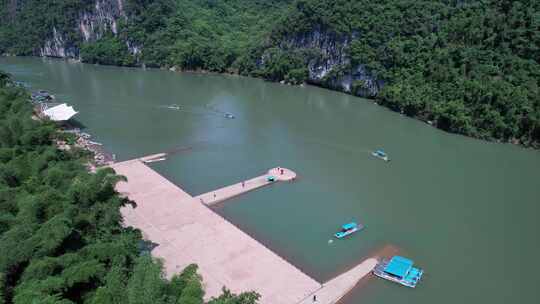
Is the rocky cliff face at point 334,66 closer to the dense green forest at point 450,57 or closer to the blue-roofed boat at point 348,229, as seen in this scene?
the dense green forest at point 450,57

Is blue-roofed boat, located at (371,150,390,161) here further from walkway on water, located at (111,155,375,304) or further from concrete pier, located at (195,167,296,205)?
walkway on water, located at (111,155,375,304)

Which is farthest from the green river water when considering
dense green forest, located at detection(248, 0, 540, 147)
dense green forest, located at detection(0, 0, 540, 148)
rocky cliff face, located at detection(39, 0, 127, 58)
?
rocky cliff face, located at detection(39, 0, 127, 58)

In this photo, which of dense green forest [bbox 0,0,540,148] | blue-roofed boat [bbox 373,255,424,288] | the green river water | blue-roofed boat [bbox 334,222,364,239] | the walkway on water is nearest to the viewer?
the walkway on water

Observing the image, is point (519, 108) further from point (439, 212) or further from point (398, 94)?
point (439, 212)

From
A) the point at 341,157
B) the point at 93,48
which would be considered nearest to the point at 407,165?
the point at 341,157

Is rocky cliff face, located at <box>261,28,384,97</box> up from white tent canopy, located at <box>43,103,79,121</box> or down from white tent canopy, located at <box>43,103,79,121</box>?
up

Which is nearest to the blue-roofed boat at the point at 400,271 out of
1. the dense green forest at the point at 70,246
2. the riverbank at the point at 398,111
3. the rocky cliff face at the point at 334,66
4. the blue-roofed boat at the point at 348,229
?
the blue-roofed boat at the point at 348,229

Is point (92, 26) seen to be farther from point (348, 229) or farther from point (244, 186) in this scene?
point (348, 229)
